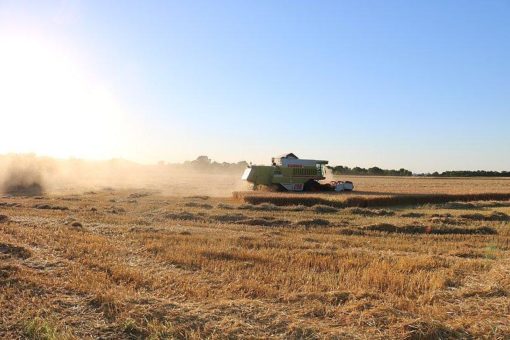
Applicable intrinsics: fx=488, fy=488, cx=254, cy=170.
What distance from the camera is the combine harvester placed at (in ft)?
109

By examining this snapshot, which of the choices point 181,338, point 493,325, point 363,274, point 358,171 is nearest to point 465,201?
point 363,274

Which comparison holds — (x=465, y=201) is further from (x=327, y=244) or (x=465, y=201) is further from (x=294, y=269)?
(x=294, y=269)

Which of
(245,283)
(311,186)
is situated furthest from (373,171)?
(245,283)

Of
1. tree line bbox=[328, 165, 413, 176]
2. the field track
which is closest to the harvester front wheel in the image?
the field track

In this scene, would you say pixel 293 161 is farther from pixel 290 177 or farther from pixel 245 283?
pixel 245 283

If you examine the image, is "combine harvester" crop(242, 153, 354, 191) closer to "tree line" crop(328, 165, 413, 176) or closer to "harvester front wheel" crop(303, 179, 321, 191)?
"harvester front wheel" crop(303, 179, 321, 191)

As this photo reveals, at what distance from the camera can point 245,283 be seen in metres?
7.64

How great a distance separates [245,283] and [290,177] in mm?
25800

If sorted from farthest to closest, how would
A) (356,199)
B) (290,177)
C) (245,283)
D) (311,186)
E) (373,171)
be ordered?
1. (373,171)
2. (311,186)
3. (290,177)
4. (356,199)
5. (245,283)

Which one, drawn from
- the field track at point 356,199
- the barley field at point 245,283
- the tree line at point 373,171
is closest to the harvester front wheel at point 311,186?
the field track at point 356,199

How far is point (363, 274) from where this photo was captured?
331 inches

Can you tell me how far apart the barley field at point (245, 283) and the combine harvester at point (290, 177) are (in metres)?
17.9

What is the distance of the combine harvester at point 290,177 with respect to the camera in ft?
109

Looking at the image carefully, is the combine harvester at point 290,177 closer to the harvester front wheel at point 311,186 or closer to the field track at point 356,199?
the harvester front wheel at point 311,186
